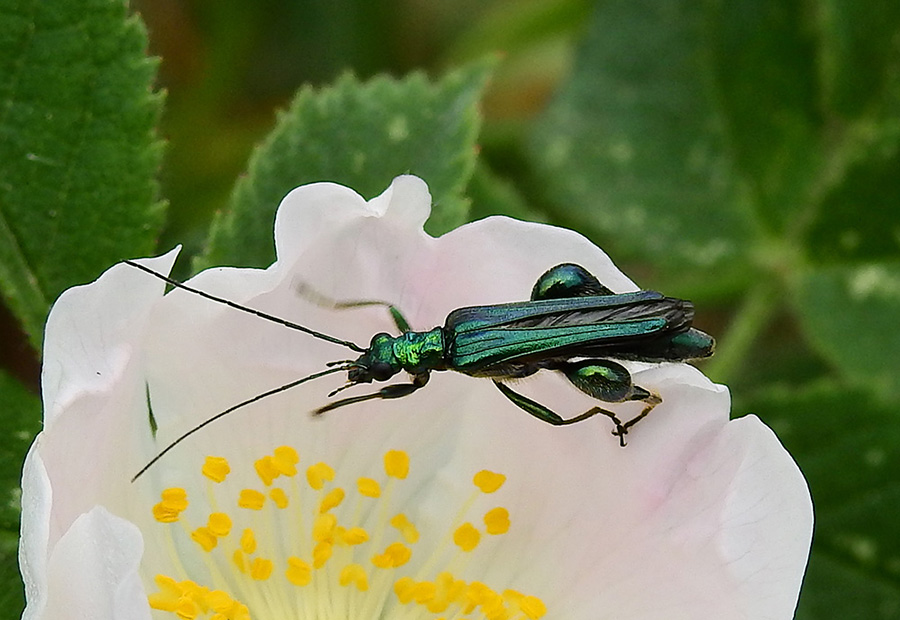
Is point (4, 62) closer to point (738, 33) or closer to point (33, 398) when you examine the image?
point (33, 398)

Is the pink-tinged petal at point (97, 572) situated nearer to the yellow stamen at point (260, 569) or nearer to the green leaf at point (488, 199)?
the yellow stamen at point (260, 569)

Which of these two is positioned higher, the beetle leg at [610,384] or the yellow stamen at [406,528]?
the beetle leg at [610,384]

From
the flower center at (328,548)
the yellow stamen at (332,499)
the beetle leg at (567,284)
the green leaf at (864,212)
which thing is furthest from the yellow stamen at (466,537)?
the green leaf at (864,212)

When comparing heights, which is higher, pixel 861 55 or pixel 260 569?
pixel 861 55

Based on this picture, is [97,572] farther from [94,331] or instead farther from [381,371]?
[381,371]

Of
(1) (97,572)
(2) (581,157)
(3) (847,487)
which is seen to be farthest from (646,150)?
(1) (97,572)

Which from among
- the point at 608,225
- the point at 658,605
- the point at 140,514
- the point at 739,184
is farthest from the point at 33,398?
the point at 739,184
